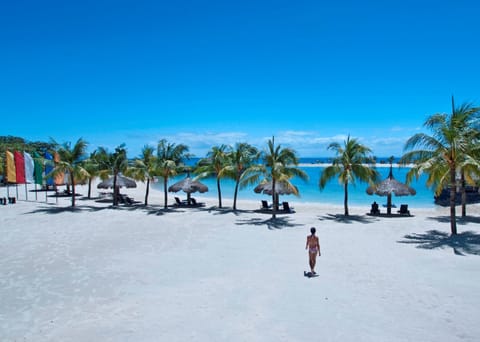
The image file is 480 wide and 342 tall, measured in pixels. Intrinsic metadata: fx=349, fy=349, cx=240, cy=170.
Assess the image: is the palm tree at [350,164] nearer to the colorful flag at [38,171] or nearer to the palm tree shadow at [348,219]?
the palm tree shadow at [348,219]

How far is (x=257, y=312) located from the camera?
20.5ft

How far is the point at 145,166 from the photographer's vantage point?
75.0ft

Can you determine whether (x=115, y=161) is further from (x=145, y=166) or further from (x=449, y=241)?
(x=449, y=241)

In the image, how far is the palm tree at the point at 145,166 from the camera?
22.4 m

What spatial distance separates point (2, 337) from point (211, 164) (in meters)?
16.6

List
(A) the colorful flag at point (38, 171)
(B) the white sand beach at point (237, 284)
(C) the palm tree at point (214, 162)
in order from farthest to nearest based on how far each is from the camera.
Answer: (A) the colorful flag at point (38, 171) < (C) the palm tree at point (214, 162) < (B) the white sand beach at point (237, 284)

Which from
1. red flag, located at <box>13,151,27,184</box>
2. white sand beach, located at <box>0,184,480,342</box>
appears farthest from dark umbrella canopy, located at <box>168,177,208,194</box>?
red flag, located at <box>13,151,27,184</box>

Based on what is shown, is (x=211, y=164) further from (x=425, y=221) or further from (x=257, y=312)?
(x=257, y=312)

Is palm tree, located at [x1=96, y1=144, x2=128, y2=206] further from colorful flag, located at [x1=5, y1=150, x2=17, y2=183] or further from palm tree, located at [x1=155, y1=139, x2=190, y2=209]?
colorful flag, located at [x1=5, y1=150, x2=17, y2=183]

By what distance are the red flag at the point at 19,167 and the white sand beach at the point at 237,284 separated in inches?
400

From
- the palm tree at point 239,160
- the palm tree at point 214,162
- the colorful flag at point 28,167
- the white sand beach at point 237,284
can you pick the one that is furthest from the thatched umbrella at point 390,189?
the colorful flag at point 28,167

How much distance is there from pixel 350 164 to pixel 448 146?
637cm

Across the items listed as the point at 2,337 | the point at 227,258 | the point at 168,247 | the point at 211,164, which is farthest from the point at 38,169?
the point at 2,337

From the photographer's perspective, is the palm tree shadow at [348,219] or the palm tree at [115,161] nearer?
the palm tree shadow at [348,219]
